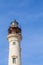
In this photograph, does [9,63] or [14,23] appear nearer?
[9,63]

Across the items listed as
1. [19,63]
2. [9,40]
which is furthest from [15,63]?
[9,40]

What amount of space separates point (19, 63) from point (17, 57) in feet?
3.23

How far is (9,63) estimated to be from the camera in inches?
1666

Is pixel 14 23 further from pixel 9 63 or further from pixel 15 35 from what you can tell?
pixel 9 63

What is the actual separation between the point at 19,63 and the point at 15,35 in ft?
15.0

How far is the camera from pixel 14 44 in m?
43.0

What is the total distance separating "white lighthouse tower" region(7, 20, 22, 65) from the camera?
42.3m

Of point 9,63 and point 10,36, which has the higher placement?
point 10,36

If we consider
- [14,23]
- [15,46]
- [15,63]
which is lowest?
[15,63]

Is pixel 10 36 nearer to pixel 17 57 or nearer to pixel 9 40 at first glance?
pixel 9 40

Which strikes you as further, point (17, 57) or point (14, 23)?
point (14, 23)

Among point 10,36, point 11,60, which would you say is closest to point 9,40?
point 10,36

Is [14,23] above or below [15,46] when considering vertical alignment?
above

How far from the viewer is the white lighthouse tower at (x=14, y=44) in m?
42.3
